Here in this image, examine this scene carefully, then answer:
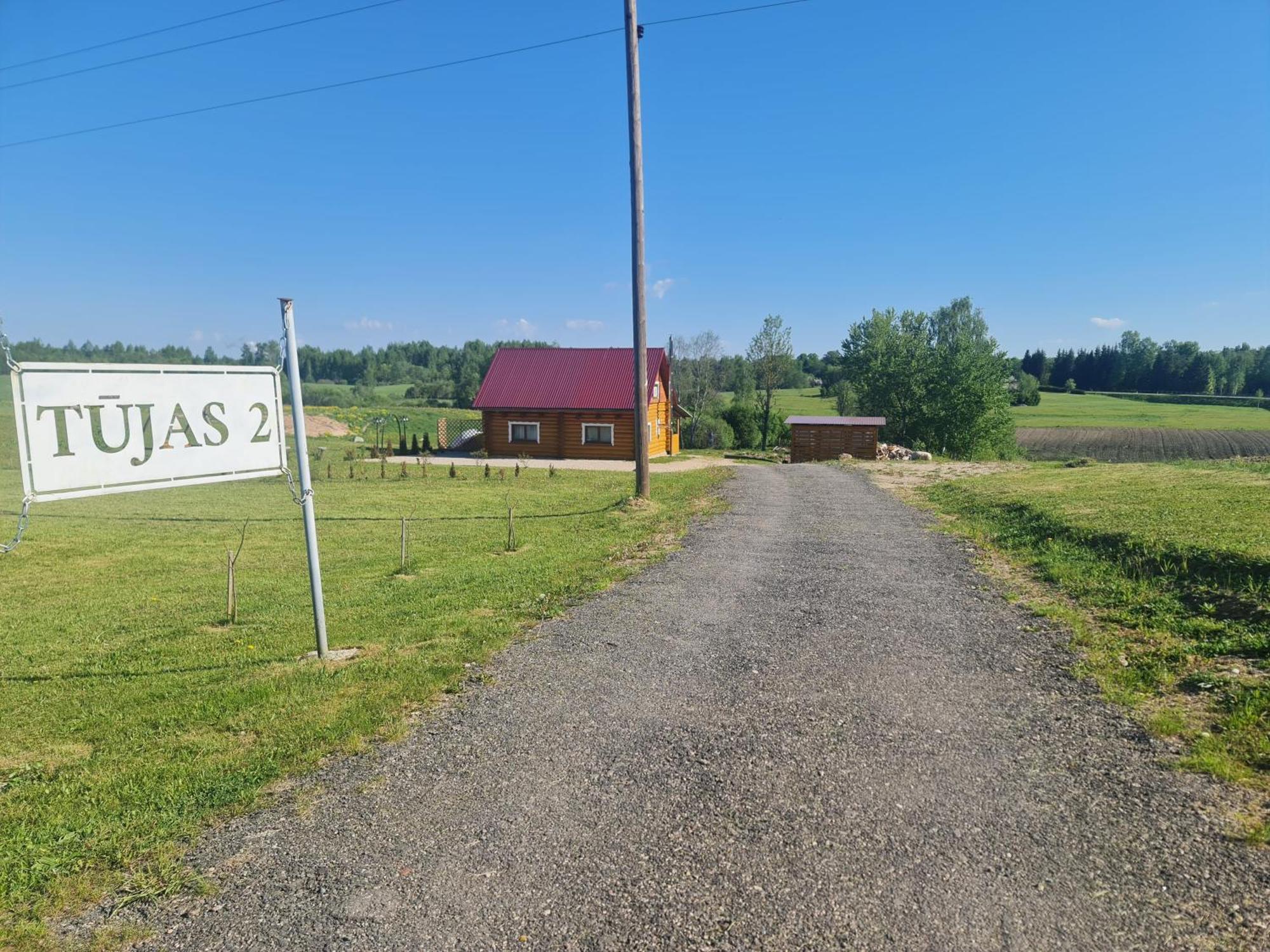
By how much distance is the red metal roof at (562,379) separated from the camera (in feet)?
120

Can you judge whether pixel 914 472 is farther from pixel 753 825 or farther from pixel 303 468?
pixel 753 825

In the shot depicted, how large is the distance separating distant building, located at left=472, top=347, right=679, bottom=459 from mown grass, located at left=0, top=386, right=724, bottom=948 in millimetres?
17940

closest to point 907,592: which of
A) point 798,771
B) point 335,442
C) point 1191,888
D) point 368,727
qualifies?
point 798,771

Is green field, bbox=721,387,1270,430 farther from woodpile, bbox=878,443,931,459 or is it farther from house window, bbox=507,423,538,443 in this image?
house window, bbox=507,423,538,443

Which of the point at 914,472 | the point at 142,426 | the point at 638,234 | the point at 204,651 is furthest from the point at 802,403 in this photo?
the point at 142,426

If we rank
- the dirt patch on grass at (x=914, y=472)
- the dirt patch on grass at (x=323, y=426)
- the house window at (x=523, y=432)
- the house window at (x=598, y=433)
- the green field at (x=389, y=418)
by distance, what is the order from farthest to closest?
the dirt patch on grass at (x=323, y=426), the green field at (x=389, y=418), the house window at (x=523, y=432), the house window at (x=598, y=433), the dirt patch on grass at (x=914, y=472)

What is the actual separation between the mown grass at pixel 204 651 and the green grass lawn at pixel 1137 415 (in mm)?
64293

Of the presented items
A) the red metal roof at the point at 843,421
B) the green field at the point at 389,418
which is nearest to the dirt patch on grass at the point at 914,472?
the red metal roof at the point at 843,421

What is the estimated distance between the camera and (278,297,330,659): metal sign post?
21.5 feet

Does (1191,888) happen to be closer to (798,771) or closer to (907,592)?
(798,771)

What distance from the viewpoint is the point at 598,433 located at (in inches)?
1446

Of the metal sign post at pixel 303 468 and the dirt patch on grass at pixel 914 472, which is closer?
the metal sign post at pixel 303 468

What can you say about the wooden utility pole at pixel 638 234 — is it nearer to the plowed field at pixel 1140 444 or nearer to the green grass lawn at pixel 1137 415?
the plowed field at pixel 1140 444

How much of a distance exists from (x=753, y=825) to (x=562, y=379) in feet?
115
